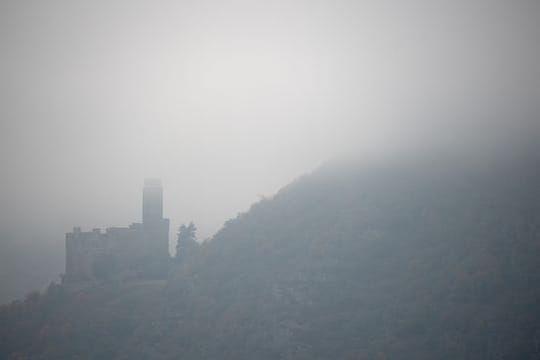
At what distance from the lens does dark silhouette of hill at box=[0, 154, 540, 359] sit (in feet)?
114

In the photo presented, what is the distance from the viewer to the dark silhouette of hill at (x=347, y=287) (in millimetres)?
34656

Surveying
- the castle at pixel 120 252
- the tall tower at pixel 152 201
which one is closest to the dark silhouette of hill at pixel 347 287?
the castle at pixel 120 252

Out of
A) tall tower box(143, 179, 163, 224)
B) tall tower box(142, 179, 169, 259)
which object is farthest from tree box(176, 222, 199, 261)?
tall tower box(143, 179, 163, 224)

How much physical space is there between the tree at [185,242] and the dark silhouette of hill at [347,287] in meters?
3.53

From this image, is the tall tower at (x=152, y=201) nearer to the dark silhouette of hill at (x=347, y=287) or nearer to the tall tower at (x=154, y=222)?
the tall tower at (x=154, y=222)

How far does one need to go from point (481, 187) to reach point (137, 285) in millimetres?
26875

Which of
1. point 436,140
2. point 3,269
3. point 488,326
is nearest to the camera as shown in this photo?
point 488,326

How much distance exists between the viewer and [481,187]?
44969mm

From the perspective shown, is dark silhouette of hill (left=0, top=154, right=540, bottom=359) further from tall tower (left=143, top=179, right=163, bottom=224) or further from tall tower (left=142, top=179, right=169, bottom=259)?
tall tower (left=143, top=179, right=163, bottom=224)

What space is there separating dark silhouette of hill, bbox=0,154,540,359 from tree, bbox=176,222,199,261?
11.6 feet

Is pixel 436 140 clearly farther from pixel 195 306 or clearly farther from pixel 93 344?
pixel 93 344

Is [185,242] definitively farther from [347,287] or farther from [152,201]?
[347,287]

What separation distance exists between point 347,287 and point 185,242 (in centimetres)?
1948

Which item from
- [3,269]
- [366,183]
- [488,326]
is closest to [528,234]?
[488,326]
